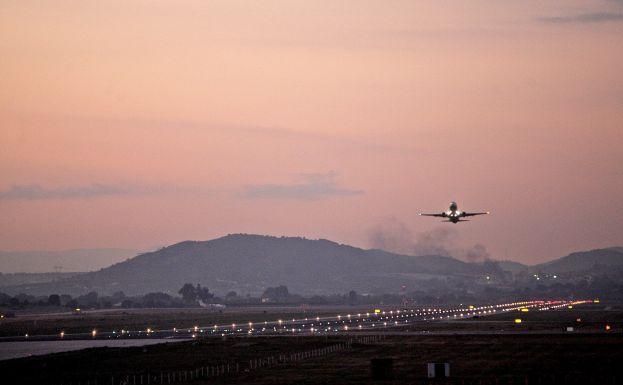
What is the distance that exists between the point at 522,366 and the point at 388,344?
3603cm

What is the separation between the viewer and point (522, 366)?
3834 inches

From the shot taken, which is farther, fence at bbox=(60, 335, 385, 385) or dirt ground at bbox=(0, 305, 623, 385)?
fence at bbox=(60, 335, 385, 385)

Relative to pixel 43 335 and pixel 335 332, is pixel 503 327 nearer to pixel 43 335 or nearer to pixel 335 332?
pixel 335 332

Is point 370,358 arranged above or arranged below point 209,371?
above

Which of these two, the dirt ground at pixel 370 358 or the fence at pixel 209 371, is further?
the fence at pixel 209 371

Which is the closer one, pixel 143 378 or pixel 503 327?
pixel 143 378

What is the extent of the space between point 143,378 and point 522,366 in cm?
3357

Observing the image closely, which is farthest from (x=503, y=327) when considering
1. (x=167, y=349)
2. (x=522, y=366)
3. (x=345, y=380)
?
(x=345, y=380)

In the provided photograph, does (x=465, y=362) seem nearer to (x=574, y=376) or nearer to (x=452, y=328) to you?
(x=574, y=376)

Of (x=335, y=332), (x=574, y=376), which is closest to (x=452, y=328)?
(x=335, y=332)

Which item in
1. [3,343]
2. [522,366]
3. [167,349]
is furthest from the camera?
[3,343]

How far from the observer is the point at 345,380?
88.4 meters

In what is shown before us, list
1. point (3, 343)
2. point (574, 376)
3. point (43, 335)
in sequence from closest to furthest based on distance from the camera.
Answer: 1. point (574, 376)
2. point (3, 343)
3. point (43, 335)

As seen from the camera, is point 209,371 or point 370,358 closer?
point 209,371
